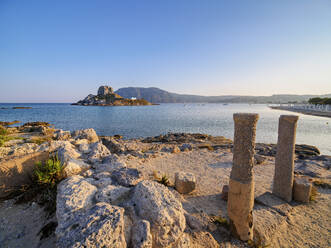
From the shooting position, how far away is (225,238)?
3.90m

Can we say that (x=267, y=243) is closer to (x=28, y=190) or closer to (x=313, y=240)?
(x=313, y=240)

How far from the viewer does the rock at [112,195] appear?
12.0 feet

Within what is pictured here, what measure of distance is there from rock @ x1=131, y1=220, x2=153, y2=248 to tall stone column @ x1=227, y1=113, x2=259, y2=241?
7.14 feet

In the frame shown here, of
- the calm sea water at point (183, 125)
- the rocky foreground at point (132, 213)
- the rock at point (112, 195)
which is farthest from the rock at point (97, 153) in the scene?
the calm sea water at point (183, 125)

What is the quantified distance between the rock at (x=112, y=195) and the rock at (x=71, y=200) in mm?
195

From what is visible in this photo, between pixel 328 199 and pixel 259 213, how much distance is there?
127 inches

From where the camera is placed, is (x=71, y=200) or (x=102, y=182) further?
(x=102, y=182)

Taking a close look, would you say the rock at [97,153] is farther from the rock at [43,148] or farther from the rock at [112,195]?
the rock at [112,195]

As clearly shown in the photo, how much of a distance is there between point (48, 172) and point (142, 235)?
3530mm

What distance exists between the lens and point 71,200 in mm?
3369

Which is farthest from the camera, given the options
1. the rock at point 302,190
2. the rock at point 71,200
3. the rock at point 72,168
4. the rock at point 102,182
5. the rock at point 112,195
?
the rock at point 302,190

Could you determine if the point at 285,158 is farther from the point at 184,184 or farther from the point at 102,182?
the point at 102,182

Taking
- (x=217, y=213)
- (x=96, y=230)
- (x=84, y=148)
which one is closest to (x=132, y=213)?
(x=96, y=230)

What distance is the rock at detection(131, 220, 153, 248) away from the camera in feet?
9.12
